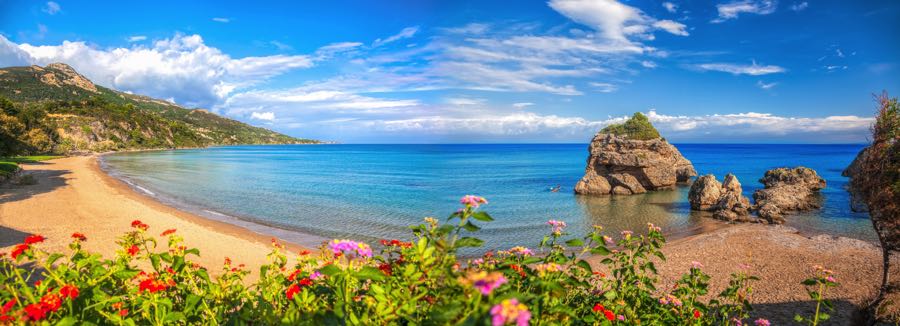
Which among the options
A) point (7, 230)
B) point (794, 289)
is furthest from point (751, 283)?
point (7, 230)

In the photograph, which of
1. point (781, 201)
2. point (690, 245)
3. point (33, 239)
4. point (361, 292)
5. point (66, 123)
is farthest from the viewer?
point (66, 123)

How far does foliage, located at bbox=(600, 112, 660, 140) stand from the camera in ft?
170

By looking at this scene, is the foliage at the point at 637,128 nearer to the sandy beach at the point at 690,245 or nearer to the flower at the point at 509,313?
the sandy beach at the point at 690,245

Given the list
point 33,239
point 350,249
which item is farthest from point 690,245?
point 33,239

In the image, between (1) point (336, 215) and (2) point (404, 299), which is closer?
(2) point (404, 299)

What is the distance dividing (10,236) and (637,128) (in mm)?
59296

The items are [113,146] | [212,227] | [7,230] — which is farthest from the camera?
[113,146]

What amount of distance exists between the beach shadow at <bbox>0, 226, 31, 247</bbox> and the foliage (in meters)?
54.5

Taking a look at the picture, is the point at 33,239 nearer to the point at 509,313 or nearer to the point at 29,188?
the point at 509,313

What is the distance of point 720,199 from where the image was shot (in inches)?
1102

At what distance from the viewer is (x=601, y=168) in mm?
42688

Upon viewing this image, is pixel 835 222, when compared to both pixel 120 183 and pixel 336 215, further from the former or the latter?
pixel 120 183

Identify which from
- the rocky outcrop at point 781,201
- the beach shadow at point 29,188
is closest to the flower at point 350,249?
the rocky outcrop at point 781,201

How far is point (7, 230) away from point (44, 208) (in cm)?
713
